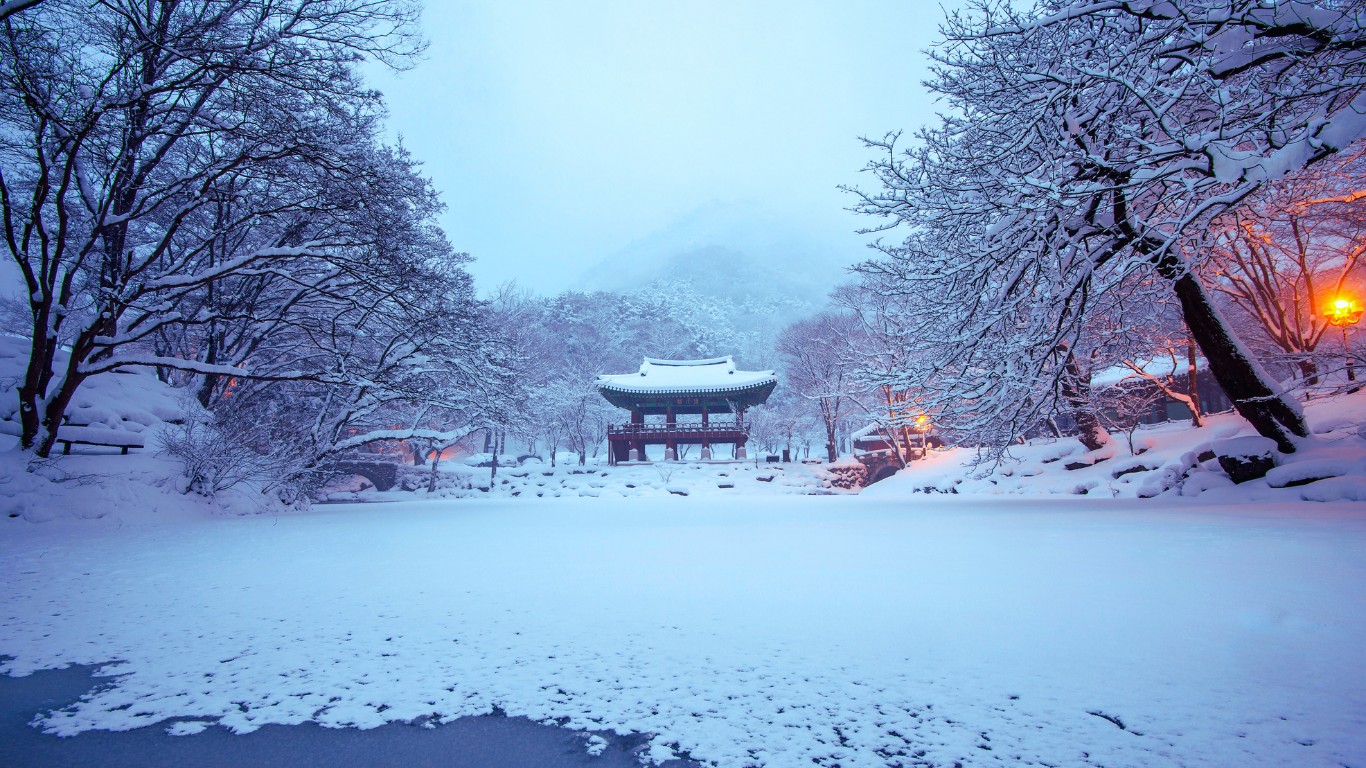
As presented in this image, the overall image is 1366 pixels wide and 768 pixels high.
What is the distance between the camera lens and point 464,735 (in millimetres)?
1335

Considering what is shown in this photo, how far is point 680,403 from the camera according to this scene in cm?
2589

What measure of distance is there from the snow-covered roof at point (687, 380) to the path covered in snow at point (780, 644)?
65.9 ft

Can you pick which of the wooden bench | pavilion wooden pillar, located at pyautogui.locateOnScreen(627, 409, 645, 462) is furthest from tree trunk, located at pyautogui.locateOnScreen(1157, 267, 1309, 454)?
pavilion wooden pillar, located at pyautogui.locateOnScreen(627, 409, 645, 462)

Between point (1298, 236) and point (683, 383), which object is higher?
point (1298, 236)

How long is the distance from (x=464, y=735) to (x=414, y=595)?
1663 mm

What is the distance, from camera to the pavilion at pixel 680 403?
2423cm

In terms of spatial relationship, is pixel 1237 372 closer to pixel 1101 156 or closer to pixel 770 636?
pixel 1101 156

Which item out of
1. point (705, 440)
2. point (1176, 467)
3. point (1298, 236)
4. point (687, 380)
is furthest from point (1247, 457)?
point (687, 380)

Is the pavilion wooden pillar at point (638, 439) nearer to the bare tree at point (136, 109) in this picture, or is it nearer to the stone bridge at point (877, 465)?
the stone bridge at point (877, 465)

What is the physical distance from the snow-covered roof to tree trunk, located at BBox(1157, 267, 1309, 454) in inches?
702

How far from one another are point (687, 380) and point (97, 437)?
2037 centimetres

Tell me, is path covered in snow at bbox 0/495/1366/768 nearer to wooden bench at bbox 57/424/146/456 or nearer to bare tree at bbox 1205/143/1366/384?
wooden bench at bbox 57/424/146/456

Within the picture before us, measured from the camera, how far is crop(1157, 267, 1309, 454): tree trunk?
6.04 meters

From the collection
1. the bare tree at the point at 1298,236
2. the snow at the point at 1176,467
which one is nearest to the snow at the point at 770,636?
the snow at the point at 1176,467
